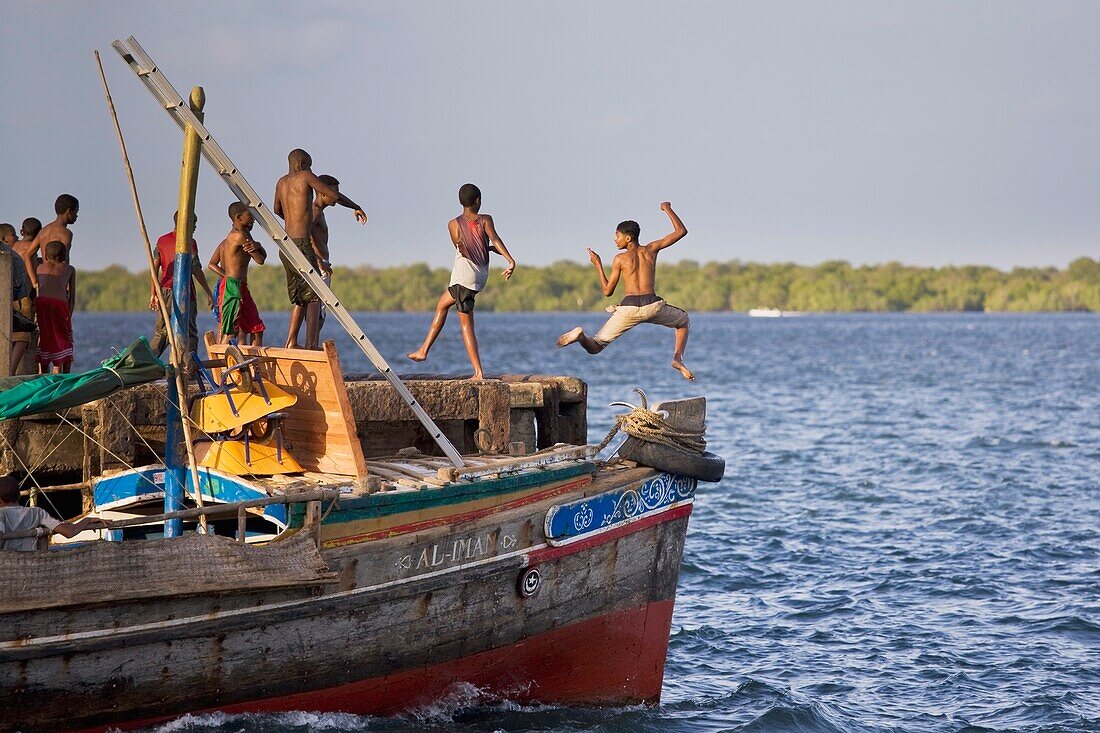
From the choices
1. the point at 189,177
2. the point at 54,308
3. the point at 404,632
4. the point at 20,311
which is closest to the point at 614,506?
the point at 404,632

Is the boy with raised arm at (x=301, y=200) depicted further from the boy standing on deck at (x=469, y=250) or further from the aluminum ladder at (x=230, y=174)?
the aluminum ladder at (x=230, y=174)

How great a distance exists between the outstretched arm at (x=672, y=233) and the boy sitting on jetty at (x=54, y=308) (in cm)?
528

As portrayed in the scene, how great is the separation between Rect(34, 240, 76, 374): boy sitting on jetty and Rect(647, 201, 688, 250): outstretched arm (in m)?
5.28

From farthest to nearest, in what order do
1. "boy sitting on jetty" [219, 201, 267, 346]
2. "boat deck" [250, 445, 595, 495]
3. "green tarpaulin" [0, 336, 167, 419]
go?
"boy sitting on jetty" [219, 201, 267, 346], "boat deck" [250, 445, 595, 495], "green tarpaulin" [0, 336, 167, 419]

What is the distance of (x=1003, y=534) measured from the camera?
786 inches

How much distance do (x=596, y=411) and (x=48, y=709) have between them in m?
31.2

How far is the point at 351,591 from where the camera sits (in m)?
8.91

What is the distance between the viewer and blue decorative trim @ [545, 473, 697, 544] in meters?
10.1

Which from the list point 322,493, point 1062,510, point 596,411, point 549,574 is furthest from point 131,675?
point 596,411

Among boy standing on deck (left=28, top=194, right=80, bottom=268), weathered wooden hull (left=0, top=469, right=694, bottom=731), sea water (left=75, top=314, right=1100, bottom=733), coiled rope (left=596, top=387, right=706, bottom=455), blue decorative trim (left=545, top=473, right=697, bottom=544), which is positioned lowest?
sea water (left=75, top=314, right=1100, bottom=733)

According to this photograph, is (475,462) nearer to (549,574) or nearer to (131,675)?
(549,574)

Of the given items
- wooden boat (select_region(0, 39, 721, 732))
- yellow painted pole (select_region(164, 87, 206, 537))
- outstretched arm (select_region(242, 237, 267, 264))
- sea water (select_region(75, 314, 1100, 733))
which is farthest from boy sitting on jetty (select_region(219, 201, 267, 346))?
sea water (select_region(75, 314, 1100, 733))

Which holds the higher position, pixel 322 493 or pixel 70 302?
pixel 70 302

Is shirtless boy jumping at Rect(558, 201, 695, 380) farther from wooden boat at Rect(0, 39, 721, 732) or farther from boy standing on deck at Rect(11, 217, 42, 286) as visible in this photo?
boy standing on deck at Rect(11, 217, 42, 286)
